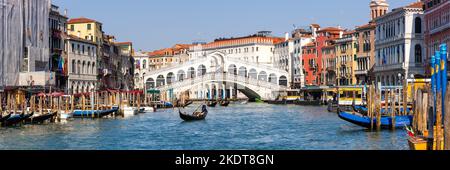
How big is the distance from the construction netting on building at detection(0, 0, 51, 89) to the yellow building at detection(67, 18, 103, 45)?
8.22m

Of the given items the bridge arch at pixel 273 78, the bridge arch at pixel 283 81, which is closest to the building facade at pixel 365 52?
the bridge arch at pixel 273 78

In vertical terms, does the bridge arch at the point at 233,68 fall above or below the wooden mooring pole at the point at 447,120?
above

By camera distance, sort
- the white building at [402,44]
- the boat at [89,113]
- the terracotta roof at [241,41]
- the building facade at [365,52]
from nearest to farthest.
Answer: the boat at [89,113] < the white building at [402,44] < the building facade at [365,52] < the terracotta roof at [241,41]

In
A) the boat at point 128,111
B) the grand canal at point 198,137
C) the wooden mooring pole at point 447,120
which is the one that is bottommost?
the grand canal at point 198,137

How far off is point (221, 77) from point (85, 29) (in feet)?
40.0

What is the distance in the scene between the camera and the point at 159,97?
42.2 metres

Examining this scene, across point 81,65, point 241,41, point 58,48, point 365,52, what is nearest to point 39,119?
point 58,48

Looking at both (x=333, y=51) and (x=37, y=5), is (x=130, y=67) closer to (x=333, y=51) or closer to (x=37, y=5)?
(x=333, y=51)

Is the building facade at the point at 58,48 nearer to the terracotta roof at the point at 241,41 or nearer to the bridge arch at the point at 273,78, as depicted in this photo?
the bridge arch at the point at 273,78

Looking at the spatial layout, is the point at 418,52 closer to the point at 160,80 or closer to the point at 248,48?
the point at 160,80

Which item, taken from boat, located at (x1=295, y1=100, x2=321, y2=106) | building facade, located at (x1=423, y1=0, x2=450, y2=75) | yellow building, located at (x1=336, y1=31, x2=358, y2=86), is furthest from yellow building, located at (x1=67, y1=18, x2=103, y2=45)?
building facade, located at (x1=423, y1=0, x2=450, y2=75)

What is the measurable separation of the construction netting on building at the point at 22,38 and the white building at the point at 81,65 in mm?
4405

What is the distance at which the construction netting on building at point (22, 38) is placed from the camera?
907 inches
